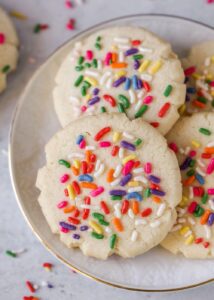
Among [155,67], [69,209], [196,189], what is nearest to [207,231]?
[196,189]

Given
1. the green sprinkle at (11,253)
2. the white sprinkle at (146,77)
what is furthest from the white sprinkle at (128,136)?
the green sprinkle at (11,253)

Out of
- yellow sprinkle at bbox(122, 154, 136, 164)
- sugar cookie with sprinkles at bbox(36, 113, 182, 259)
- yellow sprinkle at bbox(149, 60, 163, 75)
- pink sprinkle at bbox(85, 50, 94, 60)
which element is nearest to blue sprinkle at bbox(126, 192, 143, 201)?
sugar cookie with sprinkles at bbox(36, 113, 182, 259)

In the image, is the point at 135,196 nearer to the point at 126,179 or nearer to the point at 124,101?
the point at 126,179

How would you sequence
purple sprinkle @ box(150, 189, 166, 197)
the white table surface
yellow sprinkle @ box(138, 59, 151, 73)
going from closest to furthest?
purple sprinkle @ box(150, 189, 166, 197)
yellow sprinkle @ box(138, 59, 151, 73)
the white table surface

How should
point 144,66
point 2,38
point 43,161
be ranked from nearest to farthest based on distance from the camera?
point 144,66, point 43,161, point 2,38

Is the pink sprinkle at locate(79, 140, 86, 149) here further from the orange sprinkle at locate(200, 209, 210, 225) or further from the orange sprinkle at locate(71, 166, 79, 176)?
the orange sprinkle at locate(200, 209, 210, 225)

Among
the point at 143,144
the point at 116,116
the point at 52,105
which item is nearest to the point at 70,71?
the point at 52,105
